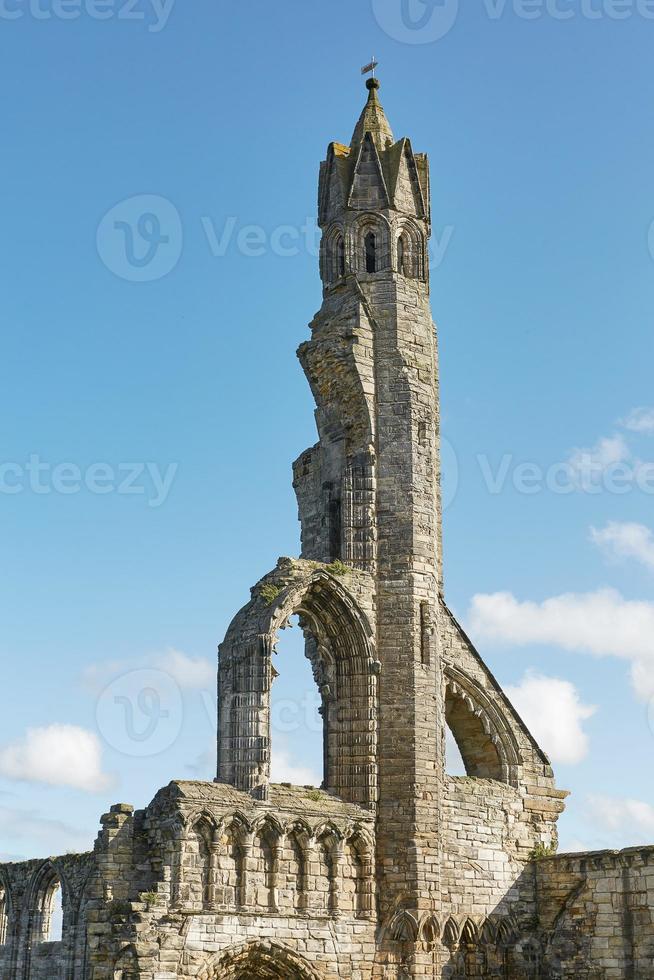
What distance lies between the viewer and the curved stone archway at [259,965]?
24.4 metres

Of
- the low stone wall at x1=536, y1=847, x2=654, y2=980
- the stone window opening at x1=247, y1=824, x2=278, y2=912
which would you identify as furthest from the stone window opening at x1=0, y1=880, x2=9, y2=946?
the low stone wall at x1=536, y1=847, x2=654, y2=980

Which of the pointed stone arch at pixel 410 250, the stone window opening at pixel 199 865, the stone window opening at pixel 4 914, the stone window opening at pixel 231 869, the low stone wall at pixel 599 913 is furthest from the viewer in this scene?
the stone window opening at pixel 4 914

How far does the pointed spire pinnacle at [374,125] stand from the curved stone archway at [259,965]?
1634 cm

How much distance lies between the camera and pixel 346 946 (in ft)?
85.4

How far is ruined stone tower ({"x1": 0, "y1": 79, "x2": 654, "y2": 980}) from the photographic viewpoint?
24.7 metres

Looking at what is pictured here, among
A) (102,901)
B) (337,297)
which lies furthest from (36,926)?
(337,297)

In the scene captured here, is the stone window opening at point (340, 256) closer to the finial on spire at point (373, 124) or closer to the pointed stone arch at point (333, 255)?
the pointed stone arch at point (333, 255)

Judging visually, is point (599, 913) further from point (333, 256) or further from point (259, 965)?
point (333, 256)

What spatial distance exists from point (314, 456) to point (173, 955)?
10602 mm

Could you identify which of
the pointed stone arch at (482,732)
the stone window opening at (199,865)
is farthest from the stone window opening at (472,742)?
the stone window opening at (199,865)

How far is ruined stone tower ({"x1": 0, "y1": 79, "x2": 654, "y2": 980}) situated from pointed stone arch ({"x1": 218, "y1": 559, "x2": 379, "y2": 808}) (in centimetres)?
4

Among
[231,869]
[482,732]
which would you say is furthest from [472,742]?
[231,869]

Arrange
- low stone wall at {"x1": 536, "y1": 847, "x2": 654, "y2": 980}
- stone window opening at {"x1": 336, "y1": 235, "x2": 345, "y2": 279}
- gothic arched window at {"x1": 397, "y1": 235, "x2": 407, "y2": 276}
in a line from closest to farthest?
low stone wall at {"x1": 536, "y1": 847, "x2": 654, "y2": 980} < gothic arched window at {"x1": 397, "y1": 235, "x2": 407, "y2": 276} < stone window opening at {"x1": 336, "y1": 235, "x2": 345, "y2": 279}

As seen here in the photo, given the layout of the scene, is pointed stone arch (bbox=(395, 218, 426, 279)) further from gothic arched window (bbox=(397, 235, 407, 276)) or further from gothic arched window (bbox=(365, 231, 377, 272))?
gothic arched window (bbox=(365, 231, 377, 272))
